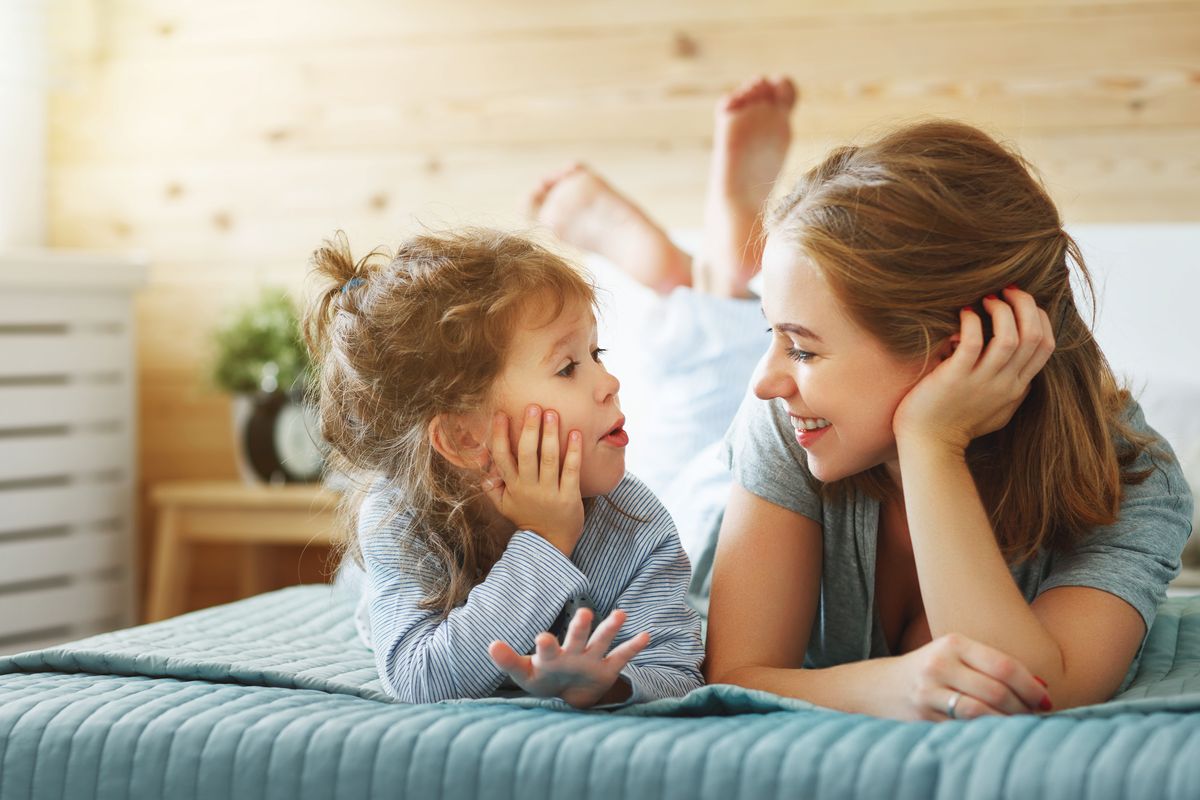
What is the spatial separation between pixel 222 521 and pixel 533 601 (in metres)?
1.80

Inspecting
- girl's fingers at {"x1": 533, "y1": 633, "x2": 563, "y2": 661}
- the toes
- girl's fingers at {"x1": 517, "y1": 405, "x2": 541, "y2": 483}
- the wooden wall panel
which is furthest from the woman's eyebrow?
the wooden wall panel

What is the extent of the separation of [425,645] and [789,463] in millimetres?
339

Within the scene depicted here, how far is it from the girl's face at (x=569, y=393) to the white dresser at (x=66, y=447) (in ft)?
5.43

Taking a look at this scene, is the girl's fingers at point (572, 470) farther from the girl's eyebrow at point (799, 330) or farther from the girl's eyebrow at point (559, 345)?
the girl's eyebrow at point (799, 330)

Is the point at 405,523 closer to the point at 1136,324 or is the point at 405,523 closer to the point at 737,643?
the point at 737,643

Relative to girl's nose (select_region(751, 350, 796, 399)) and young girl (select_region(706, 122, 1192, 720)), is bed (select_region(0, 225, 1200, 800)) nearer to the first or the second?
young girl (select_region(706, 122, 1192, 720))

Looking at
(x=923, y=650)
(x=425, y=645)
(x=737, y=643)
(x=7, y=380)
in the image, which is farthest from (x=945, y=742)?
(x=7, y=380)

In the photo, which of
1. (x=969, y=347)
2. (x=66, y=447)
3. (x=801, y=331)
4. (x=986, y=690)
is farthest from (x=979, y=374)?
(x=66, y=447)

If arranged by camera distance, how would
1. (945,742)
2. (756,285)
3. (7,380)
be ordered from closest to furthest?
(945,742), (756,285), (7,380)

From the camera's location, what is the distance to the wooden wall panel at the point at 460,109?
92.6 inches

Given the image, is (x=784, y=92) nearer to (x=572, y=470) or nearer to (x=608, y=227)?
(x=608, y=227)

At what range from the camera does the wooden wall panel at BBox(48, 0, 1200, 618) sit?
92.6 inches

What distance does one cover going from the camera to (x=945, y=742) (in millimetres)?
800

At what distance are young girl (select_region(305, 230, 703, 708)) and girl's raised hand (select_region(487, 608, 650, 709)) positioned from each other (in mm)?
38
